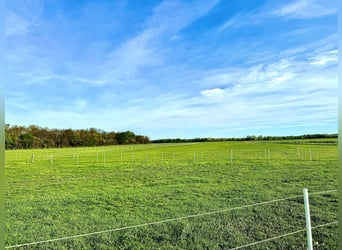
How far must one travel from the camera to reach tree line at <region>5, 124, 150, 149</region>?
2368 cm

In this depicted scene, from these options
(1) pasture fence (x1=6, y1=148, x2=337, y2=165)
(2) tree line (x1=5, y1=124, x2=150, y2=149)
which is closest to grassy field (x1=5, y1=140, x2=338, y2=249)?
(1) pasture fence (x1=6, y1=148, x2=337, y2=165)

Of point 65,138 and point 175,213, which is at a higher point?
point 65,138

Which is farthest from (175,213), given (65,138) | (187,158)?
(65,138)

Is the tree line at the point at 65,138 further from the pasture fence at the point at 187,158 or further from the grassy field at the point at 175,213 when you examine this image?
the grassy field at the point at 175,213

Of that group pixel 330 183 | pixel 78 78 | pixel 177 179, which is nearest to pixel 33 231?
pixel 78 78

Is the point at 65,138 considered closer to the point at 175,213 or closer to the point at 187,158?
the point at 187,158

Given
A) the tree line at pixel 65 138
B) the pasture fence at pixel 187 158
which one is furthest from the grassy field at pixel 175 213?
the tree line at pixel 65 138

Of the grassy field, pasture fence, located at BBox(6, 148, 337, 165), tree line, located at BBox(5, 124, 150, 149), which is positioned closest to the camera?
the grassy field

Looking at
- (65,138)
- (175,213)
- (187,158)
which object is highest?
(65,138)

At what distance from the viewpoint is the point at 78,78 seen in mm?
5324

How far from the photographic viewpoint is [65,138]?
29000mm

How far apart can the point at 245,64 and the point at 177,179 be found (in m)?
5.74

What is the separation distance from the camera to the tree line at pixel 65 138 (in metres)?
23.7

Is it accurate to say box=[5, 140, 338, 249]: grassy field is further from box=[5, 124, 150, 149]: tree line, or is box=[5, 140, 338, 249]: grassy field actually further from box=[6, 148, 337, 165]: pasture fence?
box=[5, 124, 150, 149]: tree line
